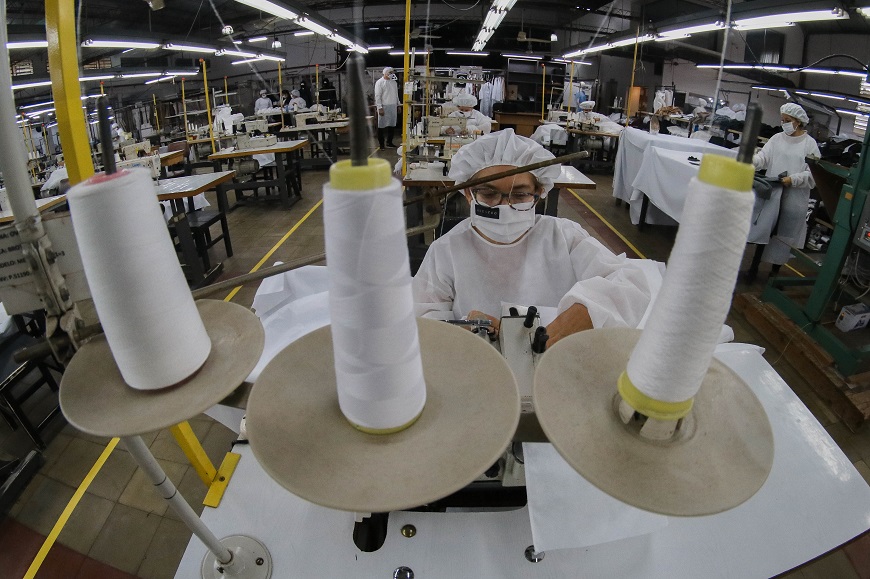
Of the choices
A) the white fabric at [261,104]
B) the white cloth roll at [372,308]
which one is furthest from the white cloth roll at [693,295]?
the white fabric at [261,104]

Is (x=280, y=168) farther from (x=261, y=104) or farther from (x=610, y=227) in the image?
(x=610, y=227)

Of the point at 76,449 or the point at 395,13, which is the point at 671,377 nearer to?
the point at 76,449

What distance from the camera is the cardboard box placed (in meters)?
3.15

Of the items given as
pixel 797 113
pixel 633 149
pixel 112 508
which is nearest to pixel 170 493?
pixel 112 508

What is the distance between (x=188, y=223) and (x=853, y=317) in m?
5.55

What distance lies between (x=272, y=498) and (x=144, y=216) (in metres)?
0.90

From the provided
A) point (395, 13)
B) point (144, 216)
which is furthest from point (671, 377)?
point (395, 13)

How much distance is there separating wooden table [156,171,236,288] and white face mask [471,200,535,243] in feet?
9.39

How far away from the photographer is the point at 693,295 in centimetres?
43

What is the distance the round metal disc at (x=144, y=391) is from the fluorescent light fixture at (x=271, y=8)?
383 centimetres

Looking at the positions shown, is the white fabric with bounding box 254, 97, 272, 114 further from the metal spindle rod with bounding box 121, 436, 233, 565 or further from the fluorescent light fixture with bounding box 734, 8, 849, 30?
the metal spindle rod with bounding box 121, 436, 233, 565

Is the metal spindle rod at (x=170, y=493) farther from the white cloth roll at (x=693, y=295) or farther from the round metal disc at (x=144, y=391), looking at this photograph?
the white cloth roll at (x=693, y=295)

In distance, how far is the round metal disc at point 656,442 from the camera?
433mm

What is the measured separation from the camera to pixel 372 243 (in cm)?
39
